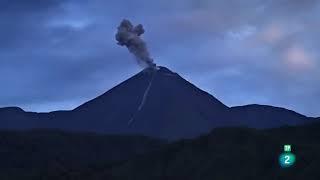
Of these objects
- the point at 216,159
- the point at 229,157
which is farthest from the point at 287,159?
the point at 216,159

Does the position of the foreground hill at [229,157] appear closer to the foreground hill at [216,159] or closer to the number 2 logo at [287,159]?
the foreground hill at [216,159]

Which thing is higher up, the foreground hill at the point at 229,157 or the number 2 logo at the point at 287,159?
the foreground hill at the point at 229,157

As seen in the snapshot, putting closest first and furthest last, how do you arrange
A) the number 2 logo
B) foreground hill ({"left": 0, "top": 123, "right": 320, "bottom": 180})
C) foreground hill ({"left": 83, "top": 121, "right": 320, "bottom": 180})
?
the number 2 logo < foreground hill ({"left": 83, "top": 121, "right": 320, "bottom": 180}) < foreground hill ({"left": 0, "top": 123, "right": 320, "bottom": 180})

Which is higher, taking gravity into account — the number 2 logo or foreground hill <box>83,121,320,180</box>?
foreground hill <box>83,121,320,180</box>

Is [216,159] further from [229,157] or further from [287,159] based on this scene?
[287,159]

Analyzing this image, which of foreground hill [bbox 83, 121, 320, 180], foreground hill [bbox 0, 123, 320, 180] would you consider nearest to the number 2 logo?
foreground hill [bbox 83, 121, 320, 180]

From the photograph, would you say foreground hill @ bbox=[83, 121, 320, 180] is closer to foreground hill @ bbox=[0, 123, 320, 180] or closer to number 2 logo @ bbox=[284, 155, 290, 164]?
foreground hill @ bbox=[0, 123, 320, 180]

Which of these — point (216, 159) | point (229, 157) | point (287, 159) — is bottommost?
point (287, 159)

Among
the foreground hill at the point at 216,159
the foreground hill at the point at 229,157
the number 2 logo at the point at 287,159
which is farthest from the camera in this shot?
the foreground hill at the point at 216,159

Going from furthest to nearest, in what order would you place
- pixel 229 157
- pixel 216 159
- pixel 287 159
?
1. pixel 216 159
2. pixel 229 157
3. pixel 287 159

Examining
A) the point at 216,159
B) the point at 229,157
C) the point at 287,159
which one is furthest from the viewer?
the point at 216,159

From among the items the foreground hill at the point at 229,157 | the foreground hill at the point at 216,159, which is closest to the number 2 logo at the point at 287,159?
the foreground hill at the point at 229,157

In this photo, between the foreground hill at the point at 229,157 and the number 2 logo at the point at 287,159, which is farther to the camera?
the foreground hill at the point at 229,157

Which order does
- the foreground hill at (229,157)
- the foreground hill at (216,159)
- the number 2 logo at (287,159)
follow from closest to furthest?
the number 2 logo at (287,159) < the foreground hill at (229,157) < the foreground hill at (216,159)
